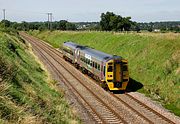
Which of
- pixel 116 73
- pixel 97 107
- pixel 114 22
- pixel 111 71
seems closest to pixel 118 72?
pixel 116 73

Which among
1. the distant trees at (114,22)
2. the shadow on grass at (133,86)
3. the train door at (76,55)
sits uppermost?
the distant trees at (114,22)

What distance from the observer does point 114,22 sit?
338 ft

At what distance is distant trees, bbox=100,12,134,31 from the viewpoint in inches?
3981

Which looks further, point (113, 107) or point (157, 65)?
point (157, 65)

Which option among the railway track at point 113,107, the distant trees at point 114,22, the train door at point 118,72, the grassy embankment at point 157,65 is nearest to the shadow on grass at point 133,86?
the grassy embankment at point 157,65

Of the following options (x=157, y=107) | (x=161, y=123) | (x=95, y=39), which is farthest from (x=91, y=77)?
(x=95, y=39)

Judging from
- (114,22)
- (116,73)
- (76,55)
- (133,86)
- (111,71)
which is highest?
(114,22)

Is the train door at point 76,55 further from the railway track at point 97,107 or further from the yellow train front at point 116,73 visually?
the yellow train front at point 116,73

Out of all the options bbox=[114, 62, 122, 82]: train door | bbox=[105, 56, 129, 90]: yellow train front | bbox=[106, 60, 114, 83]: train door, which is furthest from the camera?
bbox=[114, 62, 122, 82]: train door

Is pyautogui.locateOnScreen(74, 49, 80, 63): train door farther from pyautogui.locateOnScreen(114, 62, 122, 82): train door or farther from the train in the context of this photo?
pyautogui.locateOnScreen(114, 62, 122, 82): train door

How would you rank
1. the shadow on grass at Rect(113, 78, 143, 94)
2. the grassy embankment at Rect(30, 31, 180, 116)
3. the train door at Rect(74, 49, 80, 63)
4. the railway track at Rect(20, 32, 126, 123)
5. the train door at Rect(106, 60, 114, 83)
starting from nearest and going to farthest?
the railway track at Rect(20, 32, 126, 123), the grassy embankment at Rect(30, 31, 180, 116), the train door at Rect(106, 60, 114, 83), the shadow on grass at Rect(113, 78, 143, 94), the train door at Rect(74, 49, 80, 63)

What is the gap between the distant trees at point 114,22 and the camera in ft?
332

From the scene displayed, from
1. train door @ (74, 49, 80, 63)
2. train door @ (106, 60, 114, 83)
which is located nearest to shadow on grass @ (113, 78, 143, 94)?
train door @ (106, 60, 114, 83)

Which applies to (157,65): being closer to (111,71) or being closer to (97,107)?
(111,71)
